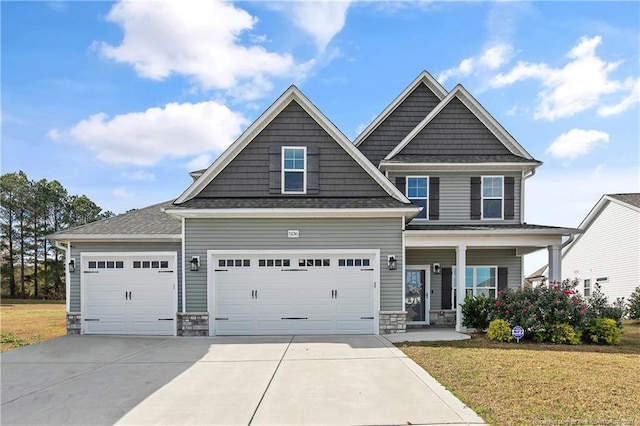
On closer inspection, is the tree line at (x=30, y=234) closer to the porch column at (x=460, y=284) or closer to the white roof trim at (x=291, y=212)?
the white roof trim at (x=291, y=212)

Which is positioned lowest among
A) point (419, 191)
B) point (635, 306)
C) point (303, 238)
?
point (635, 306)

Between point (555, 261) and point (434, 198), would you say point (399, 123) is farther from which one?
point (555, 261)

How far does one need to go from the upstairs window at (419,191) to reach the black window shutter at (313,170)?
3.86m

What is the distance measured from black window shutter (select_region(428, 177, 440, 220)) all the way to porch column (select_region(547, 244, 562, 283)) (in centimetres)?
367

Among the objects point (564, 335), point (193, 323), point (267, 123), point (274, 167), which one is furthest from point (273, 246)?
point (564, 335)

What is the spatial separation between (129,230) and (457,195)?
11.0 meters

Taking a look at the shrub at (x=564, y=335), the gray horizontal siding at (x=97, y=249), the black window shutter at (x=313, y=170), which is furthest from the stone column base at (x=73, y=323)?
the shrub at (x=564, y=335)

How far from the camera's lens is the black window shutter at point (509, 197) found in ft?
49.9

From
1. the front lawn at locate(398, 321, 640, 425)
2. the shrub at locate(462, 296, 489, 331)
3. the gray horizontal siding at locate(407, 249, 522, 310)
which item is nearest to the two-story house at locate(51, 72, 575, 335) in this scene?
the shrub at locate(462, 296, 489, 331)

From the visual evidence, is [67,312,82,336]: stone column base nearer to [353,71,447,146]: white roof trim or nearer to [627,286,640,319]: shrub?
[353,71,447,146]: white roof trim

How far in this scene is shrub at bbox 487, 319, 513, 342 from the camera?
36.9 ft

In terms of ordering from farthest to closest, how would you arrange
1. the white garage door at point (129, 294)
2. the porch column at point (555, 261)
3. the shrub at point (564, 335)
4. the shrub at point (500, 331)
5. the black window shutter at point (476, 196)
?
1. the black window shutter at point (476, 196)
2. the porch column at point (555, 261)
3. the white garage door at point (129, 294)
4. the shrub at point (500, 331)
5. the shrub at point (564, 335)

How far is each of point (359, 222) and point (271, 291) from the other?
3.26 m

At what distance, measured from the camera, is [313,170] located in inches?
521
